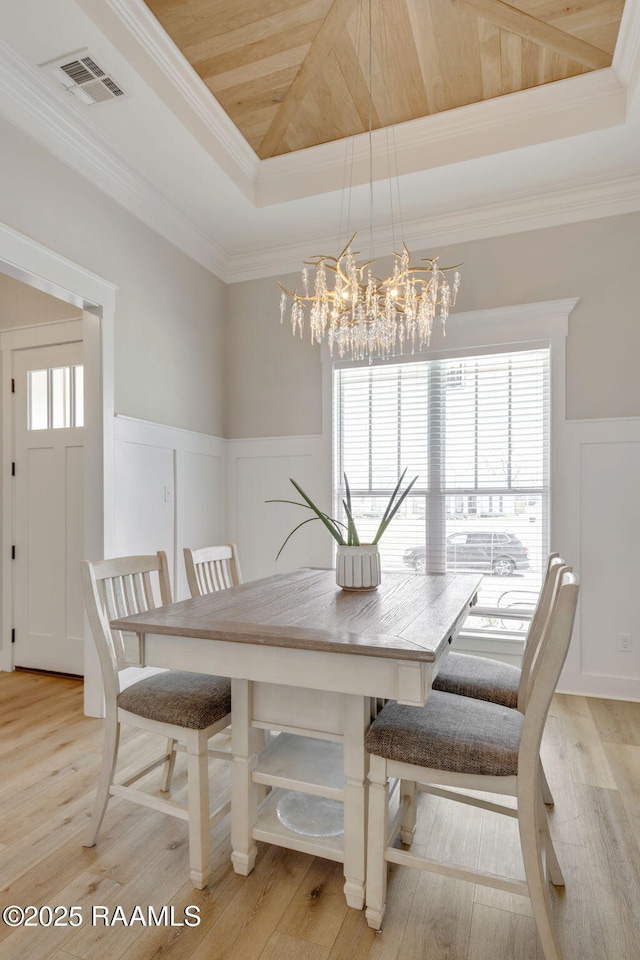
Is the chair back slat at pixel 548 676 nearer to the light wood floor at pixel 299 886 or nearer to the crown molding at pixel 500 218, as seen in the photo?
the light wood floor at pixel 299 886

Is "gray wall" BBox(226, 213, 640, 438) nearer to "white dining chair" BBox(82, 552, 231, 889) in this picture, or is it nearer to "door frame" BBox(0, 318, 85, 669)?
"door frame" BBox(0, 318, 85, 669)

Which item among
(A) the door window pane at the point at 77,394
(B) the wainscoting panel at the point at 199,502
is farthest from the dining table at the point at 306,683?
(A) the door window pane at the point at 77,394

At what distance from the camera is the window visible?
143 inches

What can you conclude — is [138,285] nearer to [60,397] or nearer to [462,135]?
[60,397]

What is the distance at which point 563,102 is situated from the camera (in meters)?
2.83

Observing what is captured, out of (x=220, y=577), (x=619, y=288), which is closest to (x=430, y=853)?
(x=220, y=577)

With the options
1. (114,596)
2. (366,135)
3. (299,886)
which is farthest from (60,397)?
(299,886)

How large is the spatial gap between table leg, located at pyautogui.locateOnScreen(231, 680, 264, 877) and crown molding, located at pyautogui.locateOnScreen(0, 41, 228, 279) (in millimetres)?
2667

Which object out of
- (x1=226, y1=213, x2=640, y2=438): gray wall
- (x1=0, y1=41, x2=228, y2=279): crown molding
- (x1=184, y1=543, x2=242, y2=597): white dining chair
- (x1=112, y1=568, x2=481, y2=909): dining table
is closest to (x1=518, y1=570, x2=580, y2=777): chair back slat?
(x1=112, y1=568, x2=481, y2=909): dining table

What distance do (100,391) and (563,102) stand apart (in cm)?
288

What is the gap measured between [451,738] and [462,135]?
309 cm

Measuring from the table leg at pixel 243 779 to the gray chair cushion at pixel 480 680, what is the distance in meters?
0.73

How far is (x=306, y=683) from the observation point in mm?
1466

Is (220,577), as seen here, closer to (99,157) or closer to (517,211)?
(99,157)
